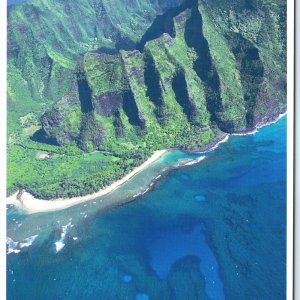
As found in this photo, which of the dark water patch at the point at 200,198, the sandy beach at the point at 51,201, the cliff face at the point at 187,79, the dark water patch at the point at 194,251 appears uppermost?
the cliff face at the point at 187,79

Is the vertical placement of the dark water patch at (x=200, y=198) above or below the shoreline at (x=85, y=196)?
below

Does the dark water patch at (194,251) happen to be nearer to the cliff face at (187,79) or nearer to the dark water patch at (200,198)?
the dark water patch at (200,198)

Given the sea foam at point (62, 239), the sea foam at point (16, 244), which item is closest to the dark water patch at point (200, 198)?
the sea foam at point (62, 239)

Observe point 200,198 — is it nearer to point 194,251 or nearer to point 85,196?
point 194,251

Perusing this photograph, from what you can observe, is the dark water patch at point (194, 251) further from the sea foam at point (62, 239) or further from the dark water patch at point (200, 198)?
the sea foam at point (62, 239)

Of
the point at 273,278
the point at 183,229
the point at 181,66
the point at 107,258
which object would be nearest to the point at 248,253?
the point at 273,278

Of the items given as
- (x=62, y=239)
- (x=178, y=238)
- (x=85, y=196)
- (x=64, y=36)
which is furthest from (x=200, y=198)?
(x=64, y=36)
